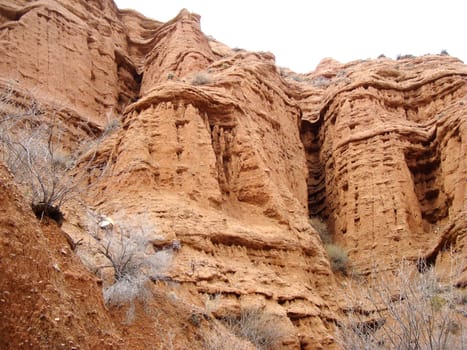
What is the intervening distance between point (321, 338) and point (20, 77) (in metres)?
16.0

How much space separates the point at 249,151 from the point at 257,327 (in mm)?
6820

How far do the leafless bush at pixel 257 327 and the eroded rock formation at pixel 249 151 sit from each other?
0.87 feet

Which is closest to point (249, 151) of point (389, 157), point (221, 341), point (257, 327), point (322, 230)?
point (322, 230)

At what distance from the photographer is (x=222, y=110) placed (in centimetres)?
1886

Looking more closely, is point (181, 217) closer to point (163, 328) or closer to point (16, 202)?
point (163, 328)

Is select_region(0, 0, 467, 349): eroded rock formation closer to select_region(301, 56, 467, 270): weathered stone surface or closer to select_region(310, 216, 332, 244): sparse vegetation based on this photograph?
select_region(301, 56, 467, 270): weathered stone surface

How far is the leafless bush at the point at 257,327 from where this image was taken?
1230 centimetres

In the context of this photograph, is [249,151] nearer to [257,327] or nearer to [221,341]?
[257,327]

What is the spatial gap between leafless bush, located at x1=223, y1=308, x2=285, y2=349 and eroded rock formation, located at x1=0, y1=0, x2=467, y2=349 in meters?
0.26

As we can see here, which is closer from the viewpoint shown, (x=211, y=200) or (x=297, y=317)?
(x=297, y=317)

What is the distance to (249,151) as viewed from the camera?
→ 18.2 meters

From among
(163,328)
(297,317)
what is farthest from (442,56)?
(163,328)

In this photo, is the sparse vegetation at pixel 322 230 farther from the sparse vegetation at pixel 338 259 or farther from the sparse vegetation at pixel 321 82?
the sparse vegetation at pixel 321 82

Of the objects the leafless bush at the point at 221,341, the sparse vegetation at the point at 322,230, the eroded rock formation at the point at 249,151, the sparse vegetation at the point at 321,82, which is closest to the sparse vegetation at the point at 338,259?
the eroded rock formation at the point at 249,151
